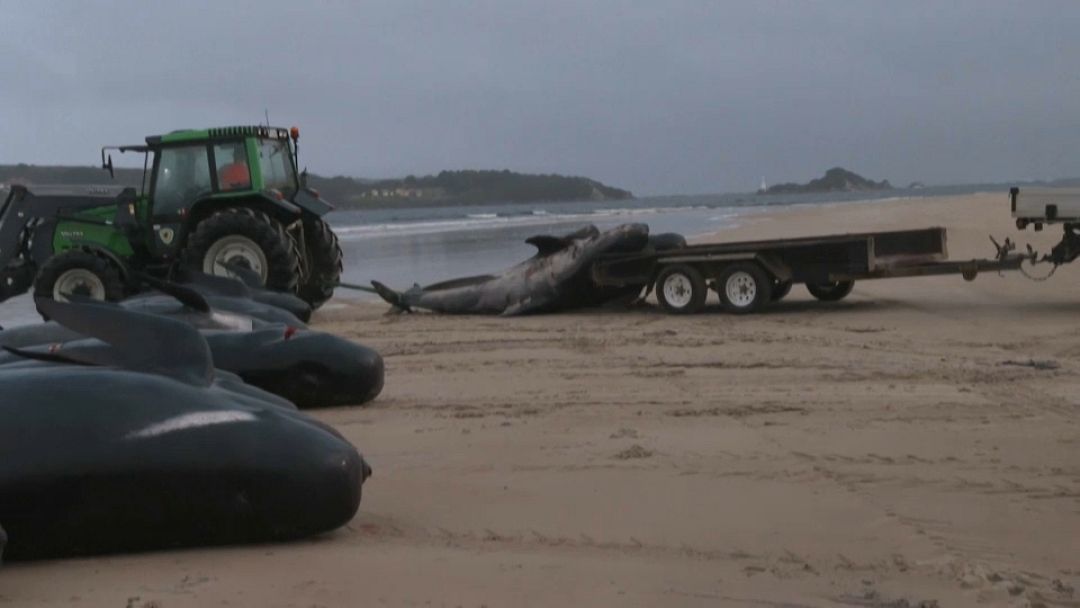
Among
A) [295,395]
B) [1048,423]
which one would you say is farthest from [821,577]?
[295,395]

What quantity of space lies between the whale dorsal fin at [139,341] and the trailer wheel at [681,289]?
30.0ft

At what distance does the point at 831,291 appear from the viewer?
47.6 feet

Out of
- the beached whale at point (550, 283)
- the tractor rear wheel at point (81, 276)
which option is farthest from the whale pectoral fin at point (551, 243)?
the tractor rear wheel at point (81, 276)

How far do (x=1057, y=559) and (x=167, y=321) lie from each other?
330 cm

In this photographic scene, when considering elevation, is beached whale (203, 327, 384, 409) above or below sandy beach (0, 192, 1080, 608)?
above

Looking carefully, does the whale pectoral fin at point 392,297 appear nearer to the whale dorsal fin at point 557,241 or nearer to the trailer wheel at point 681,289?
the whale dorsal fin at point 557,241

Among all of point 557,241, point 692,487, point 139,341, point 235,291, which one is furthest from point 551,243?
point 139,341

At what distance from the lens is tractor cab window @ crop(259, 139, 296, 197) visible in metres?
15.2

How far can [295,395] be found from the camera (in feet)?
25.2

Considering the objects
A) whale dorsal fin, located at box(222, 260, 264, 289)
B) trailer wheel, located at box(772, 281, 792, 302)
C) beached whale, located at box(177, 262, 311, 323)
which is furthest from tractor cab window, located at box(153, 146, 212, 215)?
trailer wheel, located at box(772, 281, 792, 302)

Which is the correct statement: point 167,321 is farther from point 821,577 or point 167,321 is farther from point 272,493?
point 821,577

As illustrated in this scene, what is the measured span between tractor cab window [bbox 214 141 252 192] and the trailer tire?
17.8 feet

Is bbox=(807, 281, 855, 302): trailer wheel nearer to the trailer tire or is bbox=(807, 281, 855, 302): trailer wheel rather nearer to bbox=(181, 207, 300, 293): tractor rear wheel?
the trailer tire

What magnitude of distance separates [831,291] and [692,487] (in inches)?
369
